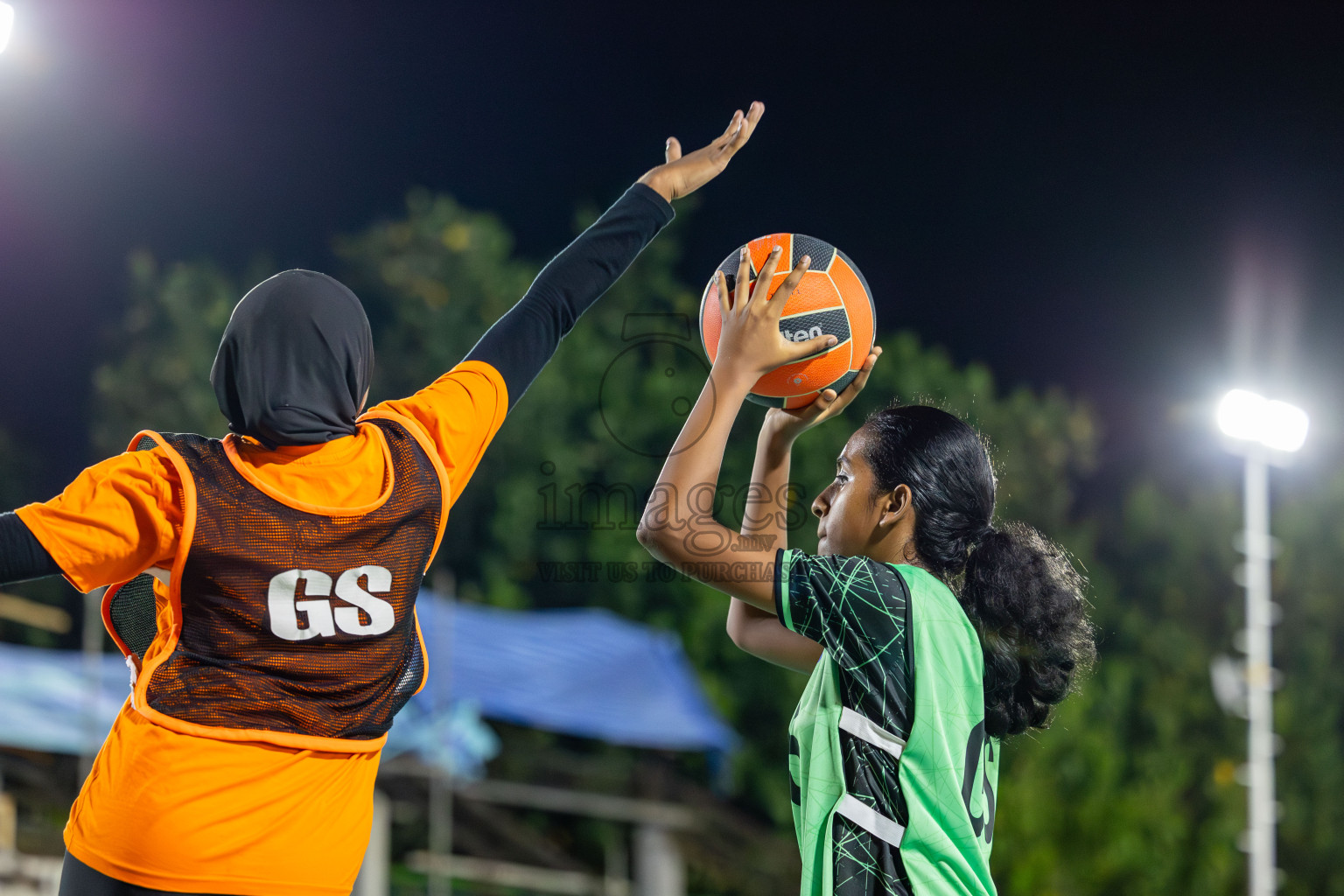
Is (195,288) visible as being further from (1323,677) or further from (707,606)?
(1323,677)

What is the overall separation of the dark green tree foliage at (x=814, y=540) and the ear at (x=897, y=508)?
51.5ft

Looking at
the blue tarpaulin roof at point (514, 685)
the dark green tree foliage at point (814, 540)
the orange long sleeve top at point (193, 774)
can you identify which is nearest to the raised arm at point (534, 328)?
the orange long sleeve top at point (193, 774)

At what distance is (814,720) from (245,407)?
3.83 feet

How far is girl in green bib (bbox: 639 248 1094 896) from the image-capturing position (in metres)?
2.16

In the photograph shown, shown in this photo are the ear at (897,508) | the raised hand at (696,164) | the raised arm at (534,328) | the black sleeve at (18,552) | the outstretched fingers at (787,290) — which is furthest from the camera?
the raised hand at (696,164)

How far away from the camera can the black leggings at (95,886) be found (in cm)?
178

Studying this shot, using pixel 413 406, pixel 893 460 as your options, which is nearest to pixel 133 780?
pixel 413 406

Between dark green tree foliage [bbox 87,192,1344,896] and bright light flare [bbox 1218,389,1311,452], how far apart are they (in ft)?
16.6

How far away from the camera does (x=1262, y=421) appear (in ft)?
51.3

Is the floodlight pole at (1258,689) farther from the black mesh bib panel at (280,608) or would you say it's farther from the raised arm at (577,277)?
the black mesh bib panel at (280,608)

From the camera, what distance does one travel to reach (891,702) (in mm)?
2184

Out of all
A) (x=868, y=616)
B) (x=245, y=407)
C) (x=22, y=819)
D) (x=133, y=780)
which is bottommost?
(x=22, y=819)

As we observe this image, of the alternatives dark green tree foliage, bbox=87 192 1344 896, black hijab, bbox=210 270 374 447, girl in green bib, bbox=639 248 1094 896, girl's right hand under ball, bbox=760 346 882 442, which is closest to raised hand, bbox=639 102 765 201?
girl in green bib, bbox=639 248 1094 896

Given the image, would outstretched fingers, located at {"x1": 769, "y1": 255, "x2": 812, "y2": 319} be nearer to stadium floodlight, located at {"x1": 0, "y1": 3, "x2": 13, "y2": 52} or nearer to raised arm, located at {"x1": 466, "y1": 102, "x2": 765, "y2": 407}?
raised arm, located at {"x1": 466, "y1": 102, "x2": 765, "y2": 407}
